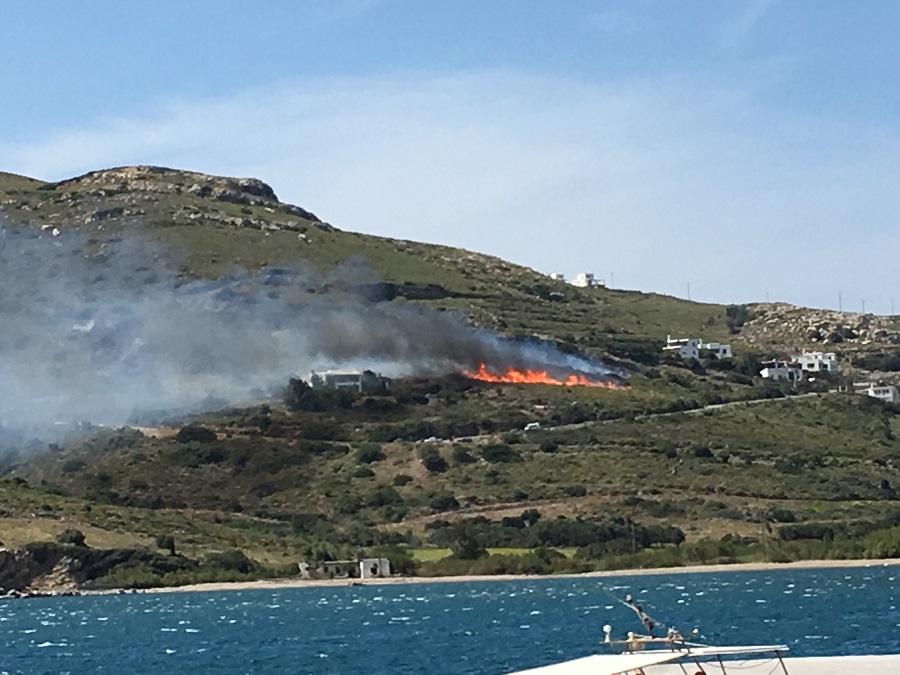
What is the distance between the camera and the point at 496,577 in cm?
15262

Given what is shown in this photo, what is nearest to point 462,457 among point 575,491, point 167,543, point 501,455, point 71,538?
point 501,455

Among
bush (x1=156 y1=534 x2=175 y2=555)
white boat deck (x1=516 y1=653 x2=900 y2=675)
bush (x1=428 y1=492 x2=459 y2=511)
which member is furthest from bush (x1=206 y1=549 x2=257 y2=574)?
white boat deck (x1=516 y1=653 x2=900 y2=675)

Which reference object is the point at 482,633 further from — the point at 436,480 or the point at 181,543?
the point at 436,480

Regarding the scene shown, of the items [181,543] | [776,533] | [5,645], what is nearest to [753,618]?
[5,645]

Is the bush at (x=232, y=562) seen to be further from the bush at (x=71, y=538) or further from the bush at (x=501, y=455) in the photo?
the bush at (x=501, y=455)

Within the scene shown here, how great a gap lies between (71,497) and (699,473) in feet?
198

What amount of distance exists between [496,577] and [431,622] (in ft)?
143

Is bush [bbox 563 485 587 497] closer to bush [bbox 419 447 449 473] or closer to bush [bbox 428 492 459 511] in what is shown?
bush [bbox 428 492 459 511]

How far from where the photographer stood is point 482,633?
97875mm

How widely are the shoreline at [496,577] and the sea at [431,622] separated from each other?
0.56 meters

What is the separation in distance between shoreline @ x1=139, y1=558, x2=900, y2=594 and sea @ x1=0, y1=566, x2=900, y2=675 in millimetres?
Result: 558

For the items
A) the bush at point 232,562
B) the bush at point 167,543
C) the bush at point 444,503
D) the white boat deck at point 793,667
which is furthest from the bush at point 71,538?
the white boat deck at point 793,667

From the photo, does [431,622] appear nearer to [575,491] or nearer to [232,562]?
[232,562]

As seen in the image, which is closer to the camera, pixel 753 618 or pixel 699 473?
pixel 753 618
